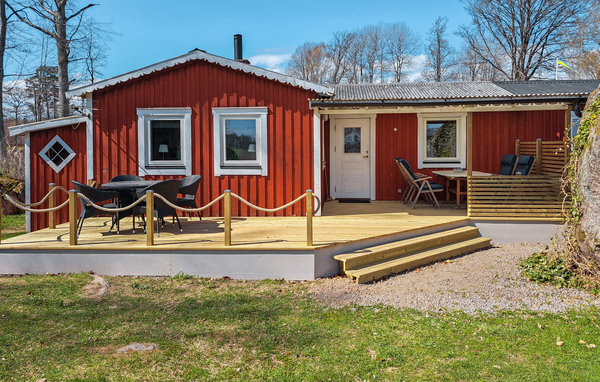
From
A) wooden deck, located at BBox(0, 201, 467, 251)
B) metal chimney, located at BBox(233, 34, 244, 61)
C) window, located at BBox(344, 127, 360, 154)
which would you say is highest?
metal chimney, located at BBox(233, 34, 244, 61)

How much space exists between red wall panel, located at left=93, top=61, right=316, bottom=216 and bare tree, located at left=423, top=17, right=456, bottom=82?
23068 mm

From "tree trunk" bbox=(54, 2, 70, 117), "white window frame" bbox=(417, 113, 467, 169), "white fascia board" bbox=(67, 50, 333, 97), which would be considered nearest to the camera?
"white fascia board" bbox=(67, 50, 333, 97)

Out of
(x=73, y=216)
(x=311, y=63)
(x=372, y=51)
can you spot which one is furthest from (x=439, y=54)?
(x=73, y=216)

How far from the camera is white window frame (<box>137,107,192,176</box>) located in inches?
322

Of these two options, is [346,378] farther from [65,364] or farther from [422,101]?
[422,101]

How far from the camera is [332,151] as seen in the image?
1051 centimetres

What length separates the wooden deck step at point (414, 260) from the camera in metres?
5.41

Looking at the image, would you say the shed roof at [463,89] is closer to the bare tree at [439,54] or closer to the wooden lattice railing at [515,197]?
the wooden lattice railing at [515,197]

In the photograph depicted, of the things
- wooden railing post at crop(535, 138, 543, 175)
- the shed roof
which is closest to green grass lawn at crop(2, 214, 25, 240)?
the shed roof

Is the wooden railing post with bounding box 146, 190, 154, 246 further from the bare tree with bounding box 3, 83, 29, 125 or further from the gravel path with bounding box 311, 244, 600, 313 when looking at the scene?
the bare tree with bounding box 3, 83, 29, 125

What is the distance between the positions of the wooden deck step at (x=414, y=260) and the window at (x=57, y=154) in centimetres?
630

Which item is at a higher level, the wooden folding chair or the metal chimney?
the metal chimney

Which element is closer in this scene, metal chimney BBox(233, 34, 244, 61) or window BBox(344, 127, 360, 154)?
metal chimney BBox(233, 34, 244, 61)

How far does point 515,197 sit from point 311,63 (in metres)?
25.7
